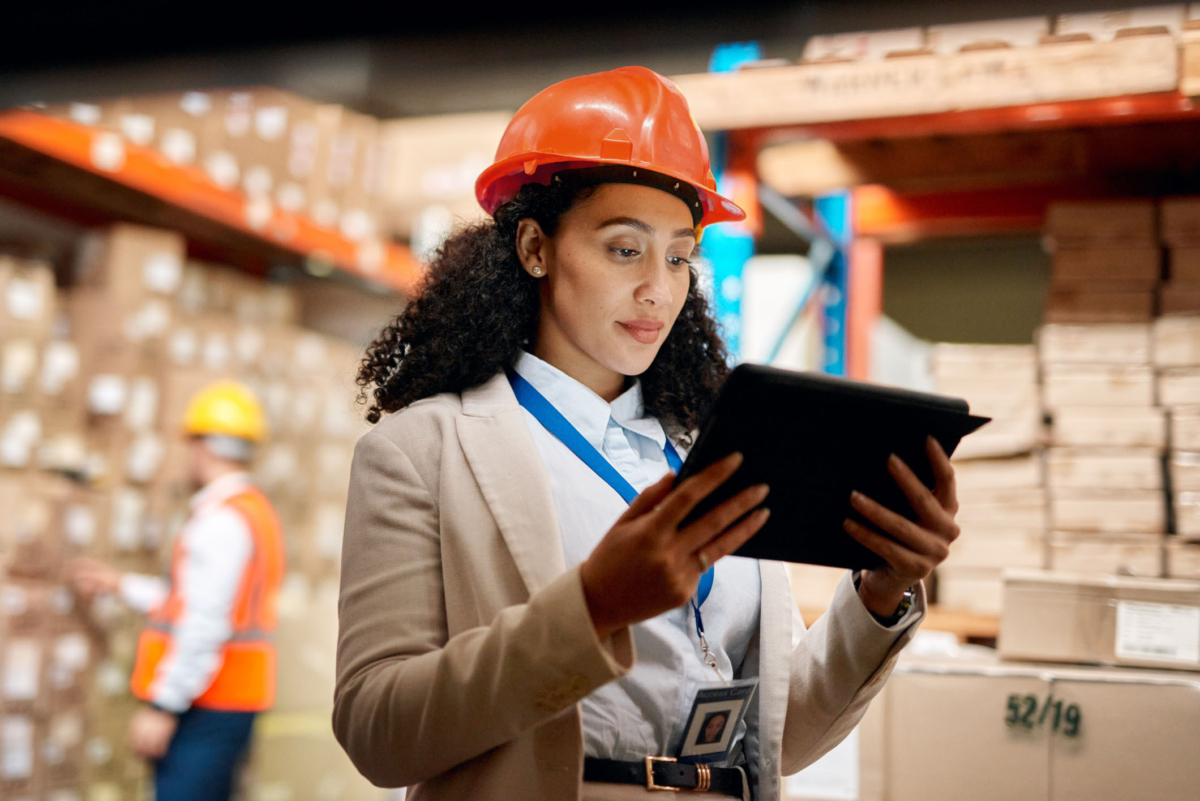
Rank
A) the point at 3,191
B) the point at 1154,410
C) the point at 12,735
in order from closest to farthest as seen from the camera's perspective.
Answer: the point at 1154,410 → the point at 12,735 → the point at 3,191

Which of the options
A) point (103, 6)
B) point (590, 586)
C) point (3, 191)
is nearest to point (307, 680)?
point (3, 191)

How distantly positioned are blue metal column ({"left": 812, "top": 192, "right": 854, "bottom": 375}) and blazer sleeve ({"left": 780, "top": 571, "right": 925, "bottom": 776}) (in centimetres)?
268

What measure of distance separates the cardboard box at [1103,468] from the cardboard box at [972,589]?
0.31 m

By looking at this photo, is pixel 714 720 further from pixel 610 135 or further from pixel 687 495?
pixel 610 135

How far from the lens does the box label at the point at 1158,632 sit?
2.16m

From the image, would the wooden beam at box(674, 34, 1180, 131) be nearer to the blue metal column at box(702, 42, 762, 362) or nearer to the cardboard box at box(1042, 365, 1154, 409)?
the blue metal column at box(702, 42, 762, 362)

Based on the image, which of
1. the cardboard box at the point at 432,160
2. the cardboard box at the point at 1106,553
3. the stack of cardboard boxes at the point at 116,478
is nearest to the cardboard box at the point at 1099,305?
the cardboard box at the point at 1106,553

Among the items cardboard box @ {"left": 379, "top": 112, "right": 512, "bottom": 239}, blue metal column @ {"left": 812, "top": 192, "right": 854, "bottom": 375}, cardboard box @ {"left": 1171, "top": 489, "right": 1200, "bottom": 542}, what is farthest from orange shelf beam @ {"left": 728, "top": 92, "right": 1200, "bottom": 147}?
cardboard box @ {"left": 379, "top": 112, "right": 512, "bottom": 239}

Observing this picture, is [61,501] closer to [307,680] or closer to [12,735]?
[12,735]

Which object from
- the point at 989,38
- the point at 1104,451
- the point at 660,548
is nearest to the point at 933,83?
the point at 989,38

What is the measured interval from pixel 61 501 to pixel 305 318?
201 cm

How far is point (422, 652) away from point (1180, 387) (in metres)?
2.30

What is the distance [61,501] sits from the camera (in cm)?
402

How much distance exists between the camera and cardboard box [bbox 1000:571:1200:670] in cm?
217
